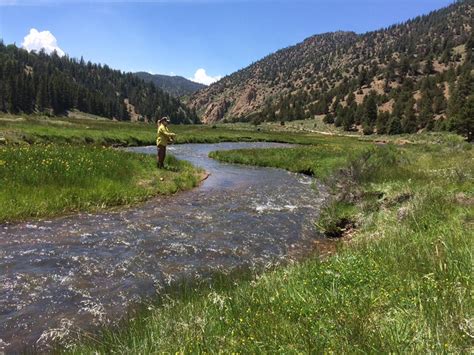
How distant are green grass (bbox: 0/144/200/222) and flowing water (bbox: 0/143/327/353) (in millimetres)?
915

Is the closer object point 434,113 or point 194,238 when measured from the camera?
point 194,238

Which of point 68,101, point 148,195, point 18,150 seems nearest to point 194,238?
point 148,195

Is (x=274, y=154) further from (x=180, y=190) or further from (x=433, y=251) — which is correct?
(x=433, y=251)

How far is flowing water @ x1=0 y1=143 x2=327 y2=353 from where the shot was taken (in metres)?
7.18

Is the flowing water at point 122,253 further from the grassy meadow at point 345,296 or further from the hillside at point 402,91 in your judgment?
the hillside at point 402,91

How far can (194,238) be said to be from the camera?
12.1m

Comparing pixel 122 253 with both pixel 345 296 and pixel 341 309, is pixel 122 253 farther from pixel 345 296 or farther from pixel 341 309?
pixel 341 309

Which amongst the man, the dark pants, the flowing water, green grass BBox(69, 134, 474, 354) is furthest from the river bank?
green grass BBox(69, 134, 474, 354)

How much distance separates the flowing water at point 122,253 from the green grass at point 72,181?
91cm

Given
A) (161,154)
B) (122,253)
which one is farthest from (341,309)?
(161,154)

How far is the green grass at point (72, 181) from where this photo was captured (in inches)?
539

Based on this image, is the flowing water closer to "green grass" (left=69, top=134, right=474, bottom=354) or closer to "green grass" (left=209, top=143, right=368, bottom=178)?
"green grass" (left=69, top=134, right=474, bottom=354)

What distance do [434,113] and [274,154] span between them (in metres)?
72.2

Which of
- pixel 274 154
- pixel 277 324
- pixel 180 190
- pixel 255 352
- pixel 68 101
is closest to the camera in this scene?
pixel 255 352
